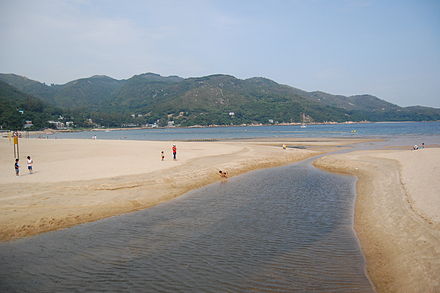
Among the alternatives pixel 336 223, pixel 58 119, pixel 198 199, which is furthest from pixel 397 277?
pixel 58 119

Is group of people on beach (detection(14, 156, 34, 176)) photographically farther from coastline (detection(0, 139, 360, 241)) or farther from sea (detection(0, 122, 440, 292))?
sea (detection(0, 122, 440, 292))

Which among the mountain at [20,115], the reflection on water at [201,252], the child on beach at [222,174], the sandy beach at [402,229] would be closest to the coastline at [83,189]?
the child on beach at [222,174]

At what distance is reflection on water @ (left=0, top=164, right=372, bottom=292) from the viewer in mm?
8188

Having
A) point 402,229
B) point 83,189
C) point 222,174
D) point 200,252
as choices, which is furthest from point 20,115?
point 402,229

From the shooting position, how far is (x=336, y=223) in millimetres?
13500

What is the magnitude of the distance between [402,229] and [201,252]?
720 cm

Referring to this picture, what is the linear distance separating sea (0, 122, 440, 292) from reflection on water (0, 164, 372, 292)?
3 centimetres

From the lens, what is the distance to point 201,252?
10312 mm

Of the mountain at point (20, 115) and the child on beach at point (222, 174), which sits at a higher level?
the mountain at point (20, 115)

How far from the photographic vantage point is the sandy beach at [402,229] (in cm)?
775

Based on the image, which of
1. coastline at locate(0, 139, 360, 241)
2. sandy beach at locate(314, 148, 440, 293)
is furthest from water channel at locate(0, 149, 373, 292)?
coastline at locate(0, 139, 360, 241)

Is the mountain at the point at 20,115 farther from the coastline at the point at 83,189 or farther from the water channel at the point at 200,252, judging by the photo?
the water channel at the point at 200,252

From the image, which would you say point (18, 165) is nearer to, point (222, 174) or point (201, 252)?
point (222, 174)

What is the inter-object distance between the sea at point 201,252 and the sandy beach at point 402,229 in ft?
1.77
